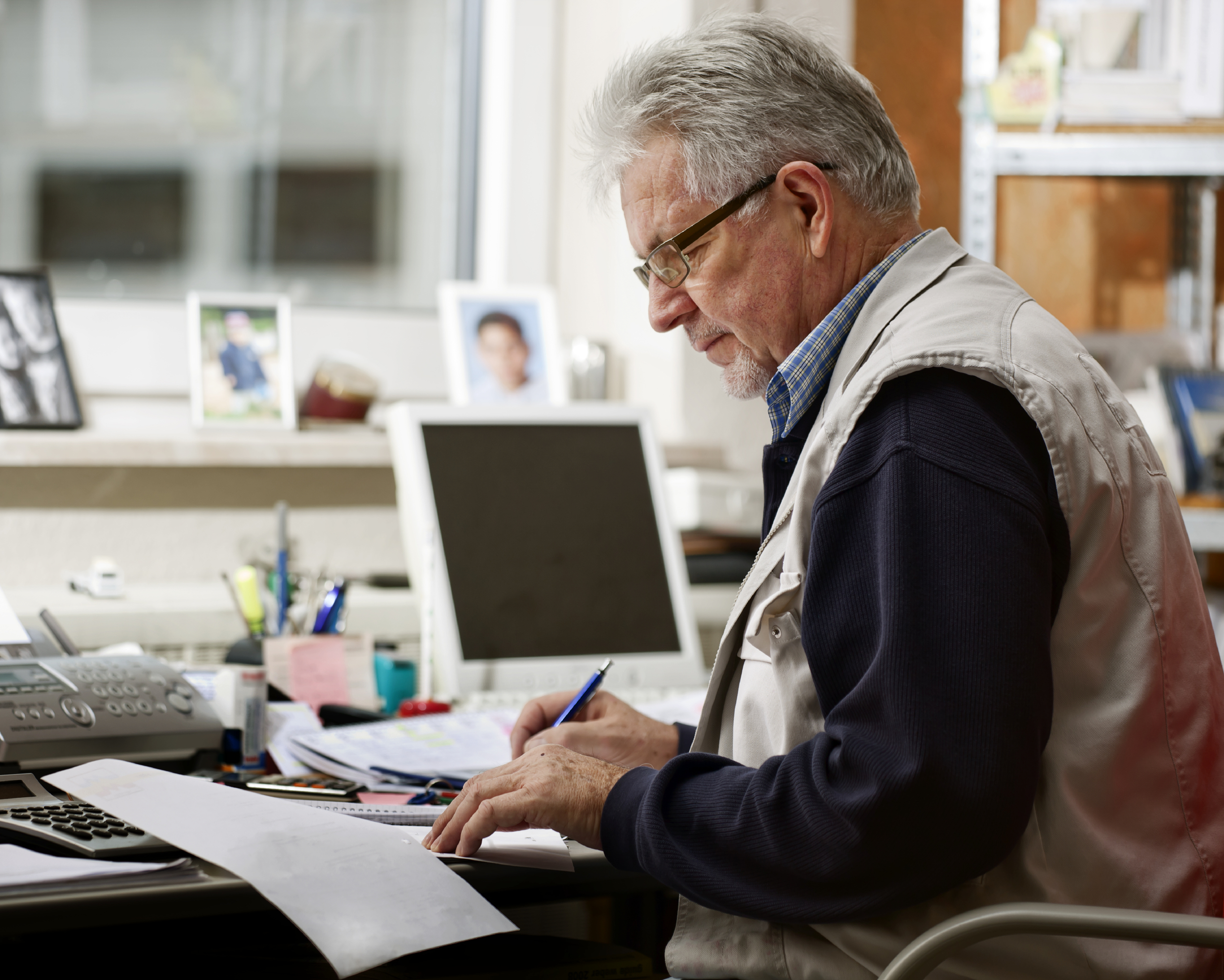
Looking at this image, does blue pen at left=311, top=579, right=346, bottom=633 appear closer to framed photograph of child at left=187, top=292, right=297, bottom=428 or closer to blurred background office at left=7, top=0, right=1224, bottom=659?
blurred background office at left=7, top=0, right=1224, bottom=659

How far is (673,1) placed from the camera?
205 cm

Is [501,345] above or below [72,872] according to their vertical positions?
above

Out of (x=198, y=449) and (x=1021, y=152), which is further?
(x=1021, y=152)

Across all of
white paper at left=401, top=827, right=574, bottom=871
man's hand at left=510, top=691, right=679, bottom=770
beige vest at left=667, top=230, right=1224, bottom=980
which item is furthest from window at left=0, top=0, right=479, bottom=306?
beige vest at left=667, top=230, right=1224, bottom=980

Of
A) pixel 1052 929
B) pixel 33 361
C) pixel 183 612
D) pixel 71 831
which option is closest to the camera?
pixel 1052 929

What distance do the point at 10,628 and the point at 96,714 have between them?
0.77ft

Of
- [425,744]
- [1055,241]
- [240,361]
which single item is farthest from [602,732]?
[1055,241]

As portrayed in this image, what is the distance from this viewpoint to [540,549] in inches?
61.7

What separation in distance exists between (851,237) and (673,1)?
4.01 ft

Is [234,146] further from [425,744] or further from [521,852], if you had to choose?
[521,852]

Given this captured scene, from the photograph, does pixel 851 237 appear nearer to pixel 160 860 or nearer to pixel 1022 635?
pixel 1022 635

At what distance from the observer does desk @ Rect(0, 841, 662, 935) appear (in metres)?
0.77

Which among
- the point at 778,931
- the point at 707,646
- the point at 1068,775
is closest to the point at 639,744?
the point at 778,931

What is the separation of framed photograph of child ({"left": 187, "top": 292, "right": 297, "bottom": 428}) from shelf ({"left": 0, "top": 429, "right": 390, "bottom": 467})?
32mm
